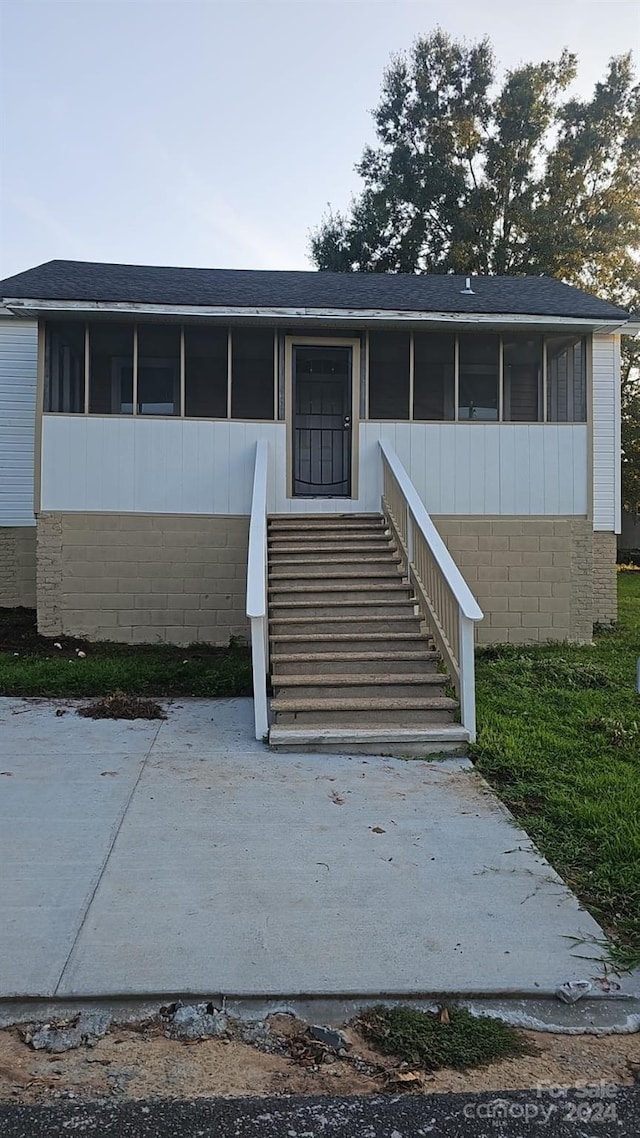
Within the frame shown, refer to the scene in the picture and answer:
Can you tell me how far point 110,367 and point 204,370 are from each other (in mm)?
1124

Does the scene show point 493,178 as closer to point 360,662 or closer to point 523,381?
point 523,381

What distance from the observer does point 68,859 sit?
3.73m

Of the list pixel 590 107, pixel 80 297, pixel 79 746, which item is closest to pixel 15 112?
pixel 80 297

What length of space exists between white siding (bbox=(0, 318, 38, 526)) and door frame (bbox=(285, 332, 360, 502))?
469cm

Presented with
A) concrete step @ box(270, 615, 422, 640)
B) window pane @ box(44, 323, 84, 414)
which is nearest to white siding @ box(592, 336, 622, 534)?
concrete step @ box(270, 615, 422, 640)

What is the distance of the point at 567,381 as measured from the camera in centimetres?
952

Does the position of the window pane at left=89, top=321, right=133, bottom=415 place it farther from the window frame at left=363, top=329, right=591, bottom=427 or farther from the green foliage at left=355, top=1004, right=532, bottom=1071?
the green foliage at left=355, top=1004, right=532, bottom=1071

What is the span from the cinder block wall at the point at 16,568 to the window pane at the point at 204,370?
4.10m

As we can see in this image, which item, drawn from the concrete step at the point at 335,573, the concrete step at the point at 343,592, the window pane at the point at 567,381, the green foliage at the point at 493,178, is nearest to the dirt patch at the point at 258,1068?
the concrete step at the point at 343,592

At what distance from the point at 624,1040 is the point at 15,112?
660 inches

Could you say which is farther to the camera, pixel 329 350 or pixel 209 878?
pixel 329 350

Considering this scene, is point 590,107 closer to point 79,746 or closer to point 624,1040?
point 79,746

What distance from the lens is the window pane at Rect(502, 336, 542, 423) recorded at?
9.57m

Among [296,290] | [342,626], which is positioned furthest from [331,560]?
[296,290]
